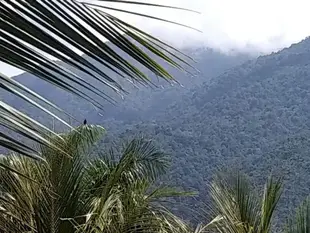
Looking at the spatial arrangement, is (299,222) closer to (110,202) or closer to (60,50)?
(110,202)

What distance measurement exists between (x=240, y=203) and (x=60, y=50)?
2217 mm

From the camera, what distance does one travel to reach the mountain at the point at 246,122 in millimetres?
9328

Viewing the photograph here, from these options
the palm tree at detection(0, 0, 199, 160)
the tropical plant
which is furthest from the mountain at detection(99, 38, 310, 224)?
the palm tree at detection(0, 0, 199, 160)

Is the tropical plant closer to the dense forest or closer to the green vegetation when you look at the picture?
the green vegetation

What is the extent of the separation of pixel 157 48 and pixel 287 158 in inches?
375

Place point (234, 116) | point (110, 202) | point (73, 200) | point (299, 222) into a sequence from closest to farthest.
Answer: point (73, 200) < point (110, 202) < point (299, 222) < point (234, 116)

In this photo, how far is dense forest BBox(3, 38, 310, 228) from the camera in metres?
9.33

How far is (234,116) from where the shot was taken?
15.4 metres

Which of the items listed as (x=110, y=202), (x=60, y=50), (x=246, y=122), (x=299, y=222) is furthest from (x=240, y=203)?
(x=246, y=122)

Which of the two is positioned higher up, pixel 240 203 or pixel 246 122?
pixel 246 122

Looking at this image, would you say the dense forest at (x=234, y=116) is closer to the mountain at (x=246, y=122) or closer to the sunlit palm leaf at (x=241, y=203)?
the mountain at (x=246, y=122)

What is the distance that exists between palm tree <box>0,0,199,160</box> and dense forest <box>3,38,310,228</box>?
6.42 m

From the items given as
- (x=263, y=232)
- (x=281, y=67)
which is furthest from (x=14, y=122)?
(x=281, y=67)

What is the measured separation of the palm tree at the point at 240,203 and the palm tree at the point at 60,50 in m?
2.11
